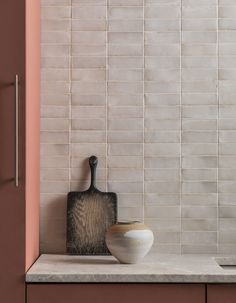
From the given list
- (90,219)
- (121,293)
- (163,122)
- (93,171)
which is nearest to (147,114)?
(163,122)

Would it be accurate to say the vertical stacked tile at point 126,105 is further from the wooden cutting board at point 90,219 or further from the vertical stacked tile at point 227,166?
the vertical stacked tile at point 227,166

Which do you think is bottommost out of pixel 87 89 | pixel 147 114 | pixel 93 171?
pixel 93 171

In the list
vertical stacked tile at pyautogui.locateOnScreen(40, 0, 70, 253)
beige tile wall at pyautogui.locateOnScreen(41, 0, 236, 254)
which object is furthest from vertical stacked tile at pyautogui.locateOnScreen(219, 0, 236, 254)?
vertical stacked tile at pyautogui.locateOnScreen(40, 0, 70, 253)

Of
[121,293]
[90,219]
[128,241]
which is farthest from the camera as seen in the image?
[90,219]

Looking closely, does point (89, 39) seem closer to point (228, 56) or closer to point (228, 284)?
point (228, 56)

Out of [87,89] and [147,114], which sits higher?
[87,89]

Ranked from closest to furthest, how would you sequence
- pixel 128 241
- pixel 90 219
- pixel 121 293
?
pixel 121 293 → pixel 128 241 → pixel 90 219

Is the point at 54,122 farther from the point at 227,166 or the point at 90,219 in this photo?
the point at 227,166

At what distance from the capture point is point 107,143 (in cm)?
278
